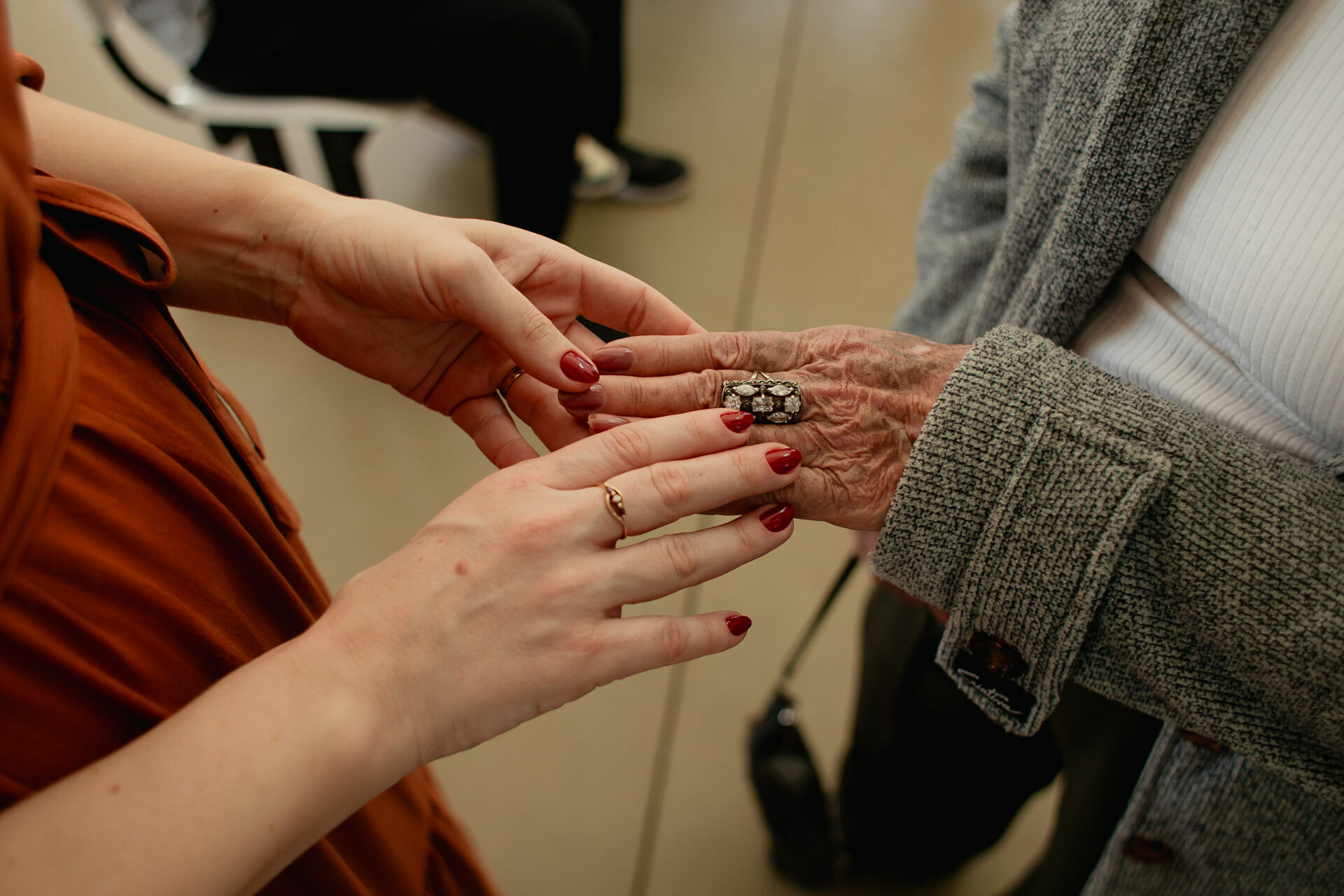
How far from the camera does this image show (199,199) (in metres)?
0.65

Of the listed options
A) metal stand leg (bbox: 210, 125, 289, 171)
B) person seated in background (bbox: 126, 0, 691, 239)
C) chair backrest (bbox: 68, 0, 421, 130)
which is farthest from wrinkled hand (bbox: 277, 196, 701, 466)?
metal stand leg (bbox: 210, 125, 289, 171)

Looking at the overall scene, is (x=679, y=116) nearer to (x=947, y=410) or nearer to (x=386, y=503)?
(x=386, y=503)

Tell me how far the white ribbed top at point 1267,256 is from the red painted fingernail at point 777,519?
0.34 meters

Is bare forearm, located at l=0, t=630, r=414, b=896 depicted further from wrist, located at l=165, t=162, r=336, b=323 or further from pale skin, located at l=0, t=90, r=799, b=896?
wrist, located at l=165, t=162, r=336, b=323

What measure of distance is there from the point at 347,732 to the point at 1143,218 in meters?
0.70

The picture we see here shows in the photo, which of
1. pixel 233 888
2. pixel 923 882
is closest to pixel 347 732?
pixel 233 888

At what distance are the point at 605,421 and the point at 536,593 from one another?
225mm

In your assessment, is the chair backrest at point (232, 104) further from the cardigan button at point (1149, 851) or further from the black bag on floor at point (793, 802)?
the cardigan button at point (1149, 851)

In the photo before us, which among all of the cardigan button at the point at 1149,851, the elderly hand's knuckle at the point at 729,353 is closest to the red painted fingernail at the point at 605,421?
the elderly hand's knuckle at the point at 729,353

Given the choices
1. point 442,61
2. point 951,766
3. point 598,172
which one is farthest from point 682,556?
point 598,172

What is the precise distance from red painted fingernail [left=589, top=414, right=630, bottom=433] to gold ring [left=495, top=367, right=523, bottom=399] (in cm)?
14

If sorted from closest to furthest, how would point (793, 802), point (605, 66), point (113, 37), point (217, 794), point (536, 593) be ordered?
point (217, 794) < point (536, 593) < point (793, 802) < point (113, 37) < point (605, 66)

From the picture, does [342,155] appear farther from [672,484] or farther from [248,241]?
[672,484]

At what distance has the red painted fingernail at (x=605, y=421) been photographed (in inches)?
27.4
